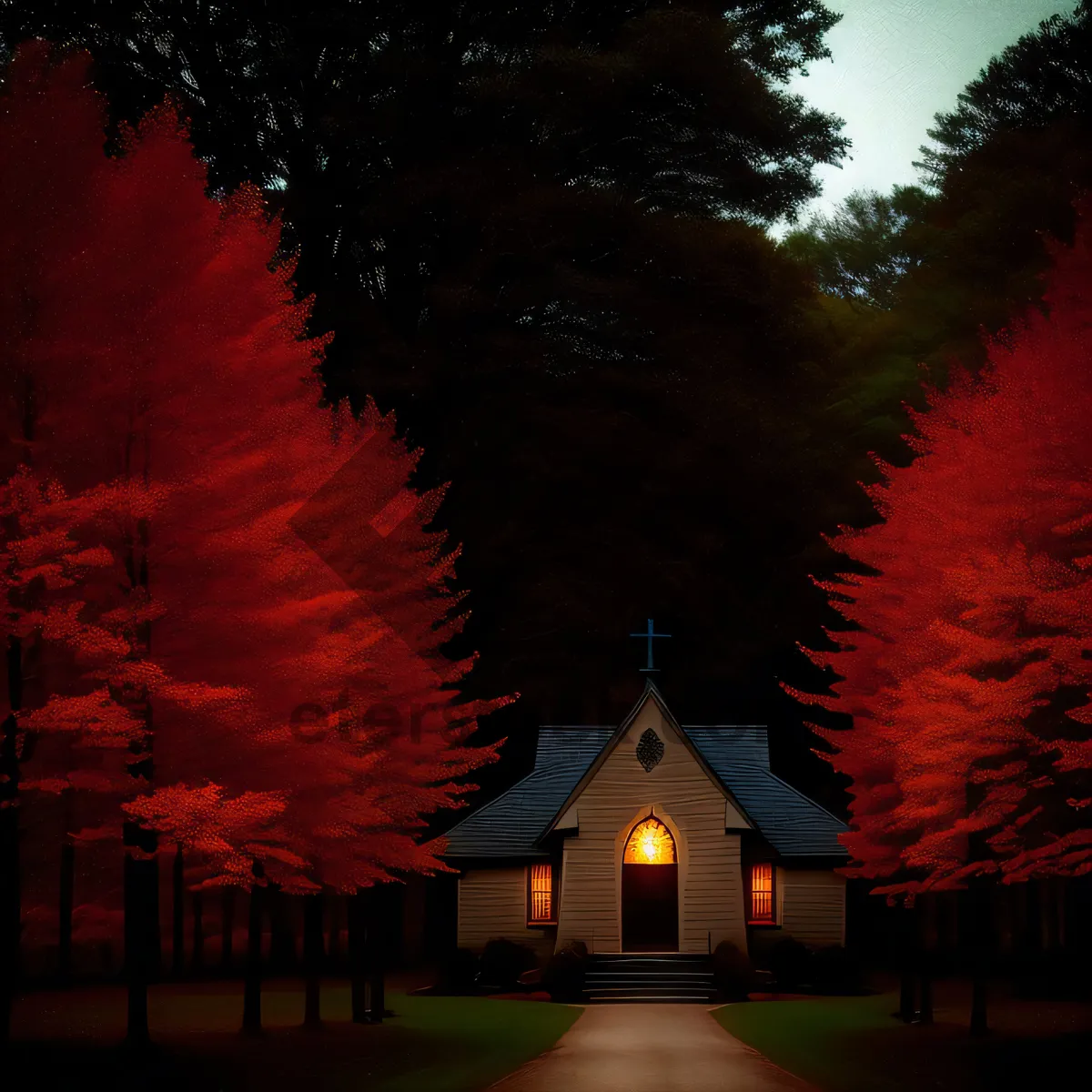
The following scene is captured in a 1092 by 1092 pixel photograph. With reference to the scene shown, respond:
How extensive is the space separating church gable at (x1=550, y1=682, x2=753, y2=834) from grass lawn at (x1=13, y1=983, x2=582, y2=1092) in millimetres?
5546

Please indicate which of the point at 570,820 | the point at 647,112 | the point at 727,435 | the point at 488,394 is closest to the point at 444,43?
the point at 647,112

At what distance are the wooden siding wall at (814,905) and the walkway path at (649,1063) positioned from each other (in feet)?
30.1

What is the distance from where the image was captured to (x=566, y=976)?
31.3 m

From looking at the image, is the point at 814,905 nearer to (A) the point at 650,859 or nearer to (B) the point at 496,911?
(A) the point at 650,859

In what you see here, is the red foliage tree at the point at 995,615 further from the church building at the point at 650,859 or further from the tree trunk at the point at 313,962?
the church building at the point at 650,859

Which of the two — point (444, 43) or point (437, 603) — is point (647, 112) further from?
point (437, 603)

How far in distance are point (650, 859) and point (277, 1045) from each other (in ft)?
52.5

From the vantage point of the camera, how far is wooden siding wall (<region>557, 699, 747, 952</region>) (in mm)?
33562

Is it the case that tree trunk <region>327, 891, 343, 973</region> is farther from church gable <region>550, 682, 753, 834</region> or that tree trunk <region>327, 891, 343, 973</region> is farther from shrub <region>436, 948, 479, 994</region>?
church gable <region>550, 682, 753, 834</region>

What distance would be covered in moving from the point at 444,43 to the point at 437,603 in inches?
555

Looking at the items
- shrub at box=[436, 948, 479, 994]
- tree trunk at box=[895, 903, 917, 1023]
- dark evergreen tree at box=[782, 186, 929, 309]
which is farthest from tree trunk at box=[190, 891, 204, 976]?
dark evergreen tree at box=[782, 186, 929, 309]

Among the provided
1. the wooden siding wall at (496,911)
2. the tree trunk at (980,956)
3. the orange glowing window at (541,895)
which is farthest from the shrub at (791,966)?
the tree trunk at (980,956)

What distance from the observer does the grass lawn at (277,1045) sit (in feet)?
54.7

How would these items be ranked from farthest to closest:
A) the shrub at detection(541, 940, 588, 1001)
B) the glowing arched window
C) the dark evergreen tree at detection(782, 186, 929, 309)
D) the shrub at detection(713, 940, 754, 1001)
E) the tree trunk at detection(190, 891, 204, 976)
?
the dark evergreen tree at detection(782, 186, 929, 309), the glowing arched window, the tree trunk at detection(190, 891, 204, 976), the shrub at detection(713, 940, 754, 1001), the shrub at detection(541, 940, 588, 1001)
